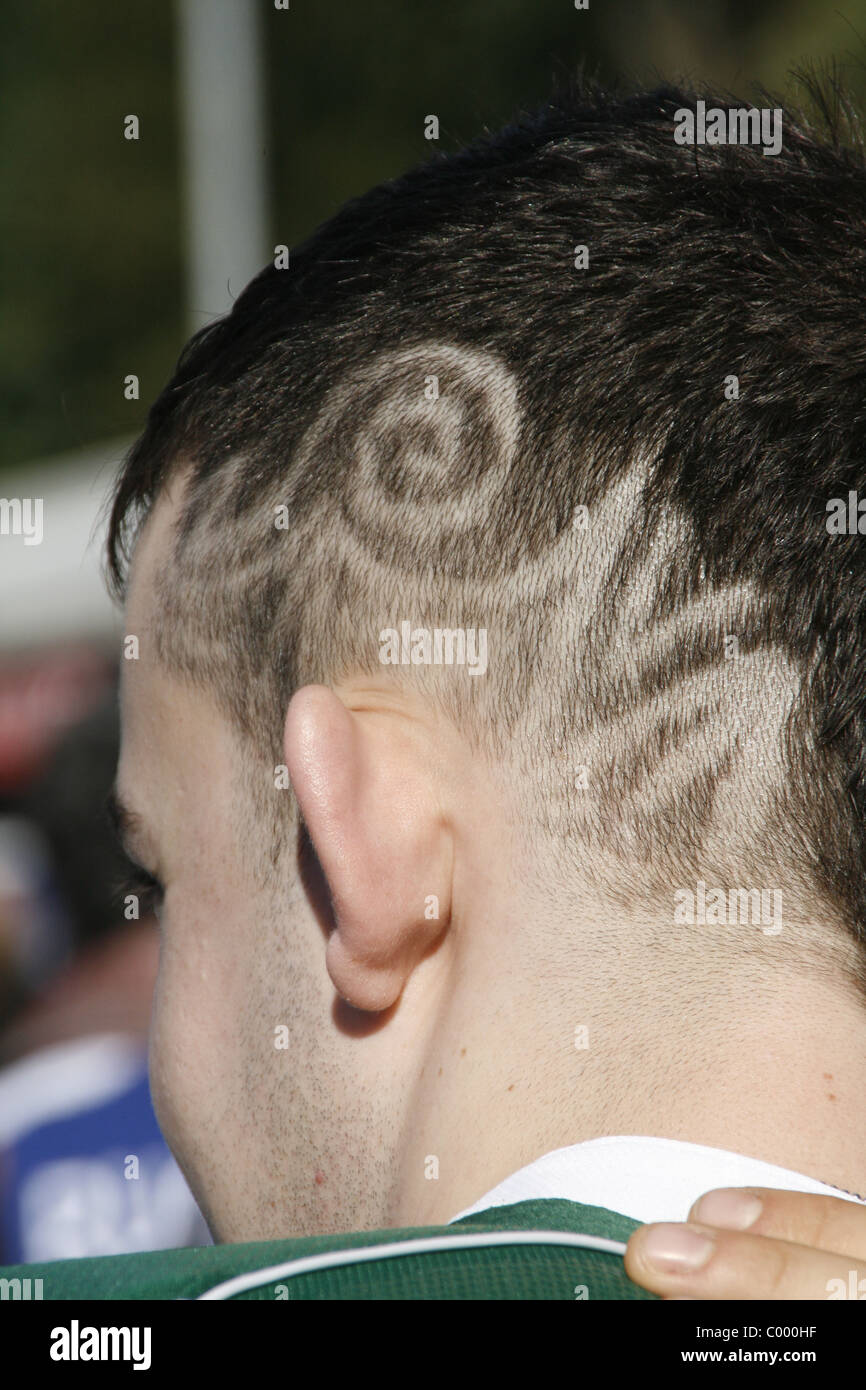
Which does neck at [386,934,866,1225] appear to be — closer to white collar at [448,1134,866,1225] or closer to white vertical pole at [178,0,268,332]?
white collar at [448,1134,866,1225]

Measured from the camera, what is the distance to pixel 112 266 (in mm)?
17234

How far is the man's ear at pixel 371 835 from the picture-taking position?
1.34m

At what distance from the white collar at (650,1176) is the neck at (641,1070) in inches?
0.6

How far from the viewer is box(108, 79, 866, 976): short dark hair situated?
136cm

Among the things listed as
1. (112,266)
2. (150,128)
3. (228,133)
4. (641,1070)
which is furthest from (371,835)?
(150,128)

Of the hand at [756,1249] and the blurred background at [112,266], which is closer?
the hand at [756,1249]

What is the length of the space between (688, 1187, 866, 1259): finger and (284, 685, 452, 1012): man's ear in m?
0.39

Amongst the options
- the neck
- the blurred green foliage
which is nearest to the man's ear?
the neck

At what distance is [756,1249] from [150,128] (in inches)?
718

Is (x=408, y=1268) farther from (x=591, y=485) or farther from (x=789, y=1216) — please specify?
(x=591, y=485)

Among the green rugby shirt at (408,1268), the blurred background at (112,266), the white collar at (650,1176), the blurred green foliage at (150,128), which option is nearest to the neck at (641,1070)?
the white collar at (650,1176)

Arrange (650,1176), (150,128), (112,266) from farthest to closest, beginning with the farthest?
(150,128)
(112,266)
(650,1176)

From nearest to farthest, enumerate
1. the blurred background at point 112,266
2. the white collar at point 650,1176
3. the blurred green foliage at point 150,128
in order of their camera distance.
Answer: the white collar at point 650,1176
the blurred background at point 112,266
the blurred green foliage at point 150,128

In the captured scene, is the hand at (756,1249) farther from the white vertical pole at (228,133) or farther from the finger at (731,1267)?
the white vertical pole at (228,133)
